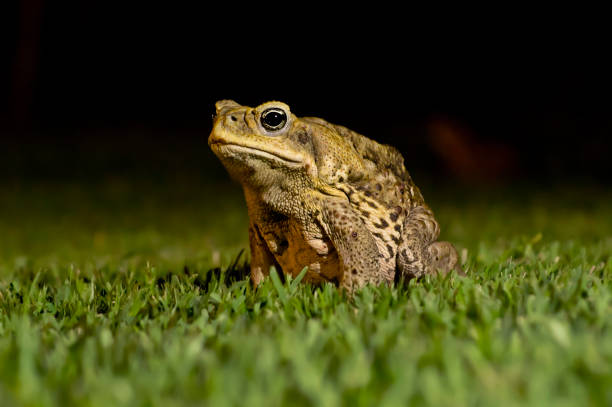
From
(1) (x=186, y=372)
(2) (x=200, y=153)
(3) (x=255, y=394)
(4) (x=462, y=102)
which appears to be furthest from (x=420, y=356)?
(4) (x=462, y=102)

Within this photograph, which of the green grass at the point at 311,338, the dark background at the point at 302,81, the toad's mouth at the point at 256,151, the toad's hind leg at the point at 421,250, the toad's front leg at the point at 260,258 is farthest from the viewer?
the dark background at the point at 302,81

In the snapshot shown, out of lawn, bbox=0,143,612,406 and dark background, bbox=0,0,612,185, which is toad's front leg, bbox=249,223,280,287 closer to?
lawn, bbox=0,143,612,406

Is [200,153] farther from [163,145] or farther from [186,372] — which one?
[186,372]

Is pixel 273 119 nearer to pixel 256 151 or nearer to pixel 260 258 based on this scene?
pixel 256 151

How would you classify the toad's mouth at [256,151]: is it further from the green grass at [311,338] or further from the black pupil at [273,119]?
the green grass at [311,338]

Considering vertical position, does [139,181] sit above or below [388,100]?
below

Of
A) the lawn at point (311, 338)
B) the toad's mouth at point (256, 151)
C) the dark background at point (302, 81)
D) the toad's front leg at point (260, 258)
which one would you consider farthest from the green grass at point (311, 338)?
the dark background at point (302, 81)

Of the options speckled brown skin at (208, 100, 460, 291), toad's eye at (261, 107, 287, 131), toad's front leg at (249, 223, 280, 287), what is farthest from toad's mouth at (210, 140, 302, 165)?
toad's front leg at (249, 223, 280, 287)
